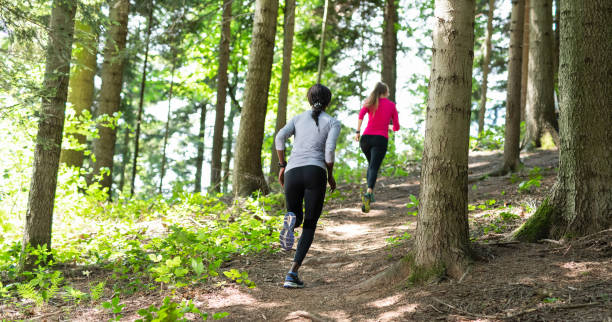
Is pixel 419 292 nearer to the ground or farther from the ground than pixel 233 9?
nearer to the ground

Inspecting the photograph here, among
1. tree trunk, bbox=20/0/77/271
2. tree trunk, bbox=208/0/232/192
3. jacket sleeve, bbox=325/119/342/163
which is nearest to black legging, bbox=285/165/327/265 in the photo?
jacket sleeve, bbox=325/119/342/163

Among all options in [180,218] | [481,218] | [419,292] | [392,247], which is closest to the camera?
[419,292]

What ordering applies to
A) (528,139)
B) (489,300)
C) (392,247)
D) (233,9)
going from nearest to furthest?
(489,300) < (392,247) < (528,139) < (233,9)

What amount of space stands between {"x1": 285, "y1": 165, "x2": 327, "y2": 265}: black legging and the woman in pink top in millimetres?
3082

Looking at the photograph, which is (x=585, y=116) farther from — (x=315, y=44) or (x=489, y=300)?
(x=315, y=44)

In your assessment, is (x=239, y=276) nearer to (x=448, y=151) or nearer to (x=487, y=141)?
(x=448, y=151)

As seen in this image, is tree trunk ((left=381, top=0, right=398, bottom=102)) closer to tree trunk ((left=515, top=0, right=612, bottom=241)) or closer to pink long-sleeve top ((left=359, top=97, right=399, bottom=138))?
pink long-sleeve top ((left=359, top=97, right=399, bottom=138))

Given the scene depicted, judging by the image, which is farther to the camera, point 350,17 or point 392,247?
point 350,17

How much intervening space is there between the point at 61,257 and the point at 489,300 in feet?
18.9

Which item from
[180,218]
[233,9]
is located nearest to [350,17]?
[233,9]

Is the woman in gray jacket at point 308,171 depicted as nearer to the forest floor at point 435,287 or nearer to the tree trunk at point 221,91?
the forest floor at point 435,287

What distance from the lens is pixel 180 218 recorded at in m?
8.45

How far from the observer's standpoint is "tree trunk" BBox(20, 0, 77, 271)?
6.28 metres

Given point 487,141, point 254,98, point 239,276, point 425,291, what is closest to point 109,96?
point 254,98
